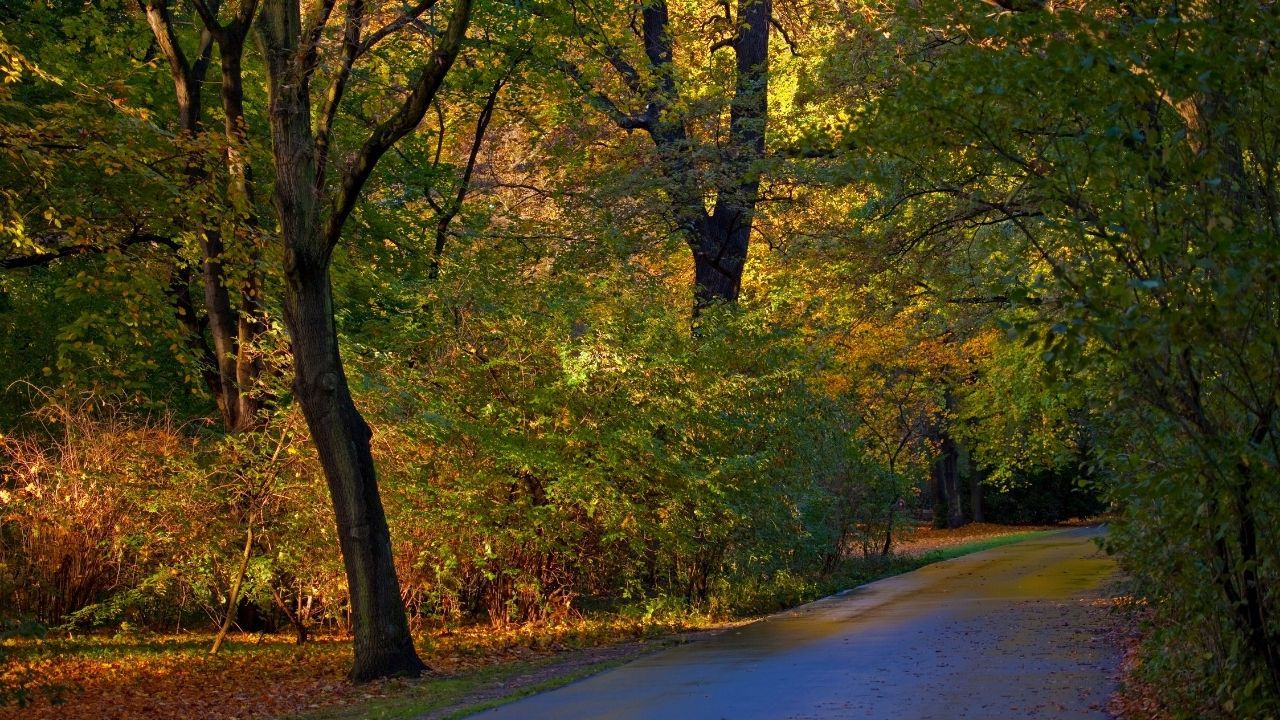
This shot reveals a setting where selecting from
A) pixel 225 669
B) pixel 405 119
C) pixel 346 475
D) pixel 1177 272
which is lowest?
pixel 225 669

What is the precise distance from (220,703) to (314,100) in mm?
12067

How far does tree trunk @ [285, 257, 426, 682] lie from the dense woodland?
42 millimetres

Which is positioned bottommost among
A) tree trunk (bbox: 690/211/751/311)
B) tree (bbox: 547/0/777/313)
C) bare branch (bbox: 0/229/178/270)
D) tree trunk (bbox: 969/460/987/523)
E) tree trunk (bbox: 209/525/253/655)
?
tree trunk (bbox: 209/525/253/655)

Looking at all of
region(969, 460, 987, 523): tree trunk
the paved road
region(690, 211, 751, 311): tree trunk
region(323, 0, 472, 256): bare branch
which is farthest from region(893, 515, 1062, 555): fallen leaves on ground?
region(323, 0, 472, 256): bare branch

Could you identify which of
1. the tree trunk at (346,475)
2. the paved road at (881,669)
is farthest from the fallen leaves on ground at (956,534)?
the tree trunk at (346,475)

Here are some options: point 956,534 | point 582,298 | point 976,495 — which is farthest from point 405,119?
point 976,495

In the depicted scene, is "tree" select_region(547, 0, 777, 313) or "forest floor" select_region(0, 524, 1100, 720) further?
"tree" select_region(547, 0, 777, 313)

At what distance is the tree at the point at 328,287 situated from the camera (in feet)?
42.5

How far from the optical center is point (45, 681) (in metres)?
13.5

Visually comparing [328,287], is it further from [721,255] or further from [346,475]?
[721,255]

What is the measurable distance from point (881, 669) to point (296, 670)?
675cm

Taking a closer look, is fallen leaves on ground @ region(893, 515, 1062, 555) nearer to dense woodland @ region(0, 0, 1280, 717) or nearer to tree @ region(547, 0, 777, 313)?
dense woodland @ region(0, 0, 1280, 717)

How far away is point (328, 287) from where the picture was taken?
13336 millimetres

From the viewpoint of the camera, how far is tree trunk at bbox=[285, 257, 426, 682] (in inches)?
515
